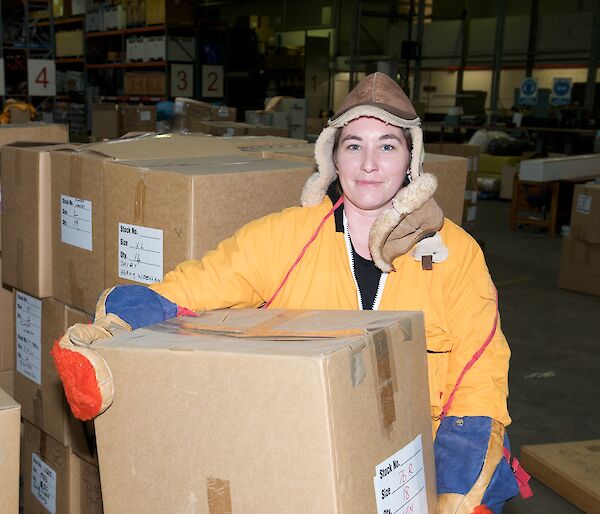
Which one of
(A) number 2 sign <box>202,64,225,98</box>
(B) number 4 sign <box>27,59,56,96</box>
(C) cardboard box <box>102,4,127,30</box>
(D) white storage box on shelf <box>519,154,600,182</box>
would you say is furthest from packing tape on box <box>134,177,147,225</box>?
(C) cardboard box <box>102,4,127,30</box>

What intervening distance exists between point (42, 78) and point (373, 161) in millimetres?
7570

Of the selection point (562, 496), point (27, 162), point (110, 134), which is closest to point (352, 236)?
point (27, 162)

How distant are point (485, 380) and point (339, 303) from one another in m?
0.32

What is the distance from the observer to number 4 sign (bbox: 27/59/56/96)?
26.9ft

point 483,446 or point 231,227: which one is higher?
point 231,227

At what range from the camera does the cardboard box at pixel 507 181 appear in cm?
968

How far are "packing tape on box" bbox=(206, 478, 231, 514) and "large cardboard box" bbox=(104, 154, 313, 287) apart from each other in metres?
0.65

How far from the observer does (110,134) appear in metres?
6.63

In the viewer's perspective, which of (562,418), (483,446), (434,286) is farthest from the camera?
(562,418)

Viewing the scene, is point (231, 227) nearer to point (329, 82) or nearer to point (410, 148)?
point (410, 148)

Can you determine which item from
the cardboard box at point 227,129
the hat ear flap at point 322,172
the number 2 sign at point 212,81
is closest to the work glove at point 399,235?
the hat ear flap at point 322,172

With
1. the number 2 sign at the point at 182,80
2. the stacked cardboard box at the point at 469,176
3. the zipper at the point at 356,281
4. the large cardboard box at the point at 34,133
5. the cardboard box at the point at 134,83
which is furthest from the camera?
the cardboard box at the point at 134,83

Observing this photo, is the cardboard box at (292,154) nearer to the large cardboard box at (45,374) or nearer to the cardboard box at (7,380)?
the large cardboard box at (45,374)

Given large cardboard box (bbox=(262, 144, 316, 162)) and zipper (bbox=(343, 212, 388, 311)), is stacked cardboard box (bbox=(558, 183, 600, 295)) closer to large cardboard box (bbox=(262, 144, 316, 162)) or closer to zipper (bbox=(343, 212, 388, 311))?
large cardboard box (bbox=(262, 144, 316, 162))
